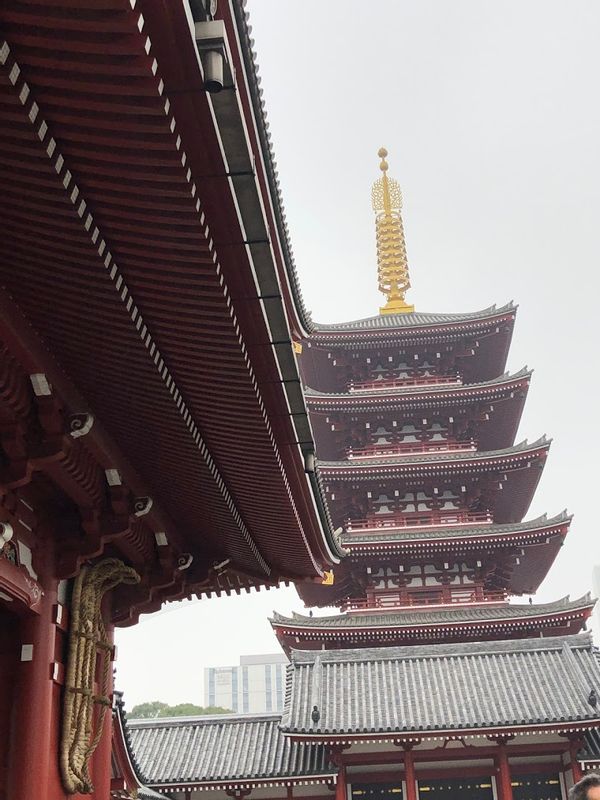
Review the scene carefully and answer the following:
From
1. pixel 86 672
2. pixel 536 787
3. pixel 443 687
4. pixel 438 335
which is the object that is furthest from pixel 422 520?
pixel 86 672

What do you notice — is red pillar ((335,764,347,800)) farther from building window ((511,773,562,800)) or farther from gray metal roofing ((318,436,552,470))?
gray metal roofing ((318,436,552,470))

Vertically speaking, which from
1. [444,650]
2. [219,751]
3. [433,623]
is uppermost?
[433,623]

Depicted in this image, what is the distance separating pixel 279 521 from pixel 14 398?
4050mm

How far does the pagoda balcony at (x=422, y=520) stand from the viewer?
2617 centimetres

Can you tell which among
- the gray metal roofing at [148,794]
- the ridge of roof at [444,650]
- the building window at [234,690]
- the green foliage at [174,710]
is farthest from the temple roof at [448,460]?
the building window at [234,690]

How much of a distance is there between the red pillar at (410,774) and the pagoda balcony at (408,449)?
978cm

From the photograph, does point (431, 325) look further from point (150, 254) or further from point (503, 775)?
point (150, 254)

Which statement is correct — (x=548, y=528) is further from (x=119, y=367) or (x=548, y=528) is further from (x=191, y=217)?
(x=191, y=217)

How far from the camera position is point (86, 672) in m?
8.49

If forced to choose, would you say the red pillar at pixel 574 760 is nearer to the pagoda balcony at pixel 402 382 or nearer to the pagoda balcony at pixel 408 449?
the pagoda balcony at pixel 408 449

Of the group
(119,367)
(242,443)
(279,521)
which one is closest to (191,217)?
(119,367)

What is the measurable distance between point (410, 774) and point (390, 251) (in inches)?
799

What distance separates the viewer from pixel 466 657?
74.9ft

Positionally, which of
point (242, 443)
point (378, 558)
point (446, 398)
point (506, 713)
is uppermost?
point (446, 398)
